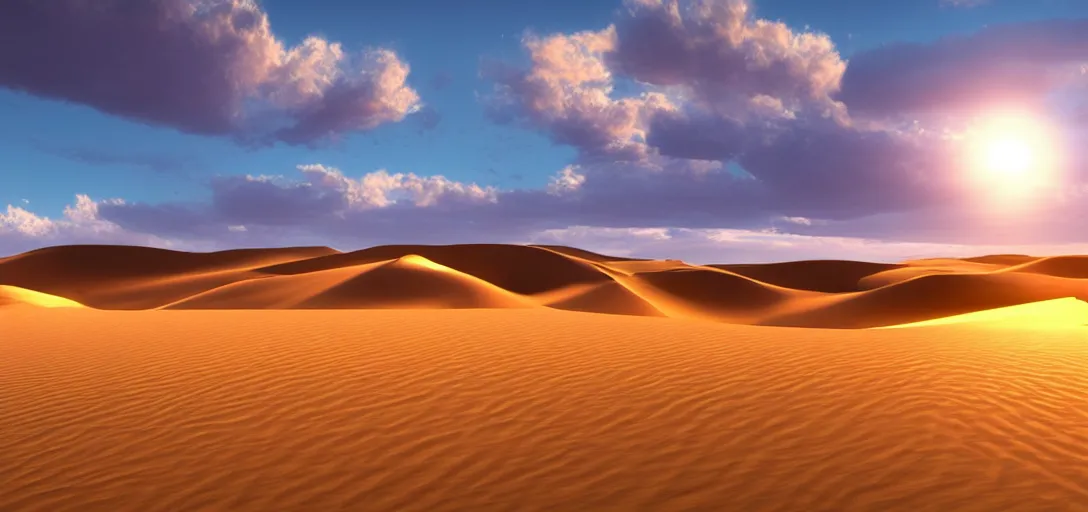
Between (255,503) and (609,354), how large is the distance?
6.61m

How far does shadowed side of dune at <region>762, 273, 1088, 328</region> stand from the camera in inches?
1728

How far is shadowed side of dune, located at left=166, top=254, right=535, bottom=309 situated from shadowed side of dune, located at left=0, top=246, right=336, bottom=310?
56.0 feet

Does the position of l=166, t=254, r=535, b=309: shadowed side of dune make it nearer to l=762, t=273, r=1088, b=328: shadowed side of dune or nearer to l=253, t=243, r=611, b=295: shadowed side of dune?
l=253, t=243, r=611, b=295: shadowed side of dune

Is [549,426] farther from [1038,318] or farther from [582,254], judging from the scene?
[582,254]

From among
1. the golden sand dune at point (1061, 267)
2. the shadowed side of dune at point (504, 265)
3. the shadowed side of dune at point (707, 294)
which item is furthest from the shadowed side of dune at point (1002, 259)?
the shadowed side of dune at point (504, 265)

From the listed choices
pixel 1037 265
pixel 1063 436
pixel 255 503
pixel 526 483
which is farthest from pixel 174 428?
pixel 1037 265

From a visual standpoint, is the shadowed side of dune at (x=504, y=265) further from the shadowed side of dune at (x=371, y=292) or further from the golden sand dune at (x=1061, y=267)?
the golden sand dune at (x=1061, y=267)

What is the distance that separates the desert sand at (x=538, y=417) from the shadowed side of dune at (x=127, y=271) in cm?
5233

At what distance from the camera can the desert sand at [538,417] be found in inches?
231

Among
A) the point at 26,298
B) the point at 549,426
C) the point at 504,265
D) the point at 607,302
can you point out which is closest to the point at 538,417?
the point at 549,426

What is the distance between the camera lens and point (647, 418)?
7680 mm

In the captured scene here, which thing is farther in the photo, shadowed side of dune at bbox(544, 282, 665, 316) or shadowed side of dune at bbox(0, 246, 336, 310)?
shadowed side of dune at bbox(0, 246, 336, 310)

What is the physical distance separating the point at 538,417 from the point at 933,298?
4484cm

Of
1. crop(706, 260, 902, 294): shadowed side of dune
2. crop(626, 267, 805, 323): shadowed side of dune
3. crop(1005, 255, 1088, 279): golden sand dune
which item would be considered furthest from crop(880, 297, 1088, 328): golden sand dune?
crop(706, 260, 902, 294): shadowed side of dune
